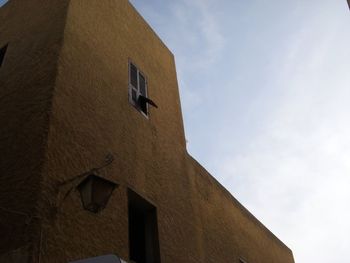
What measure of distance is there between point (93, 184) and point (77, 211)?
76 centimetres

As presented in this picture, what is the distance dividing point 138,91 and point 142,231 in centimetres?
275

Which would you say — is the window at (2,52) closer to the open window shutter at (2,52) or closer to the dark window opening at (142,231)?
the open window shutter at (2,52)

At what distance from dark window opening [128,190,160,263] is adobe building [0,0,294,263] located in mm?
18

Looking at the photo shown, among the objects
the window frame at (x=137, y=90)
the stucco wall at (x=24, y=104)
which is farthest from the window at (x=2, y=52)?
the window frame at (x=137, y=90)

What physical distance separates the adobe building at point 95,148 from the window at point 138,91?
0.03 m

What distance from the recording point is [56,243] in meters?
4.95

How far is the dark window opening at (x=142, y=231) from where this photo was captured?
23.0 feet

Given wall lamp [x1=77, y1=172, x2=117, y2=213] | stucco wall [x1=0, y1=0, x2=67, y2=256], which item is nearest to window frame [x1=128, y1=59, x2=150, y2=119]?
stucco wall [x1=0, y1=0, x2=67, y2=256]

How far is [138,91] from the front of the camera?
8664mm

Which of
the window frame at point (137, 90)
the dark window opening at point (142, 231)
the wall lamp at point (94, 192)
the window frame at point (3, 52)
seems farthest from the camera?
the window frame at point (137, 90)

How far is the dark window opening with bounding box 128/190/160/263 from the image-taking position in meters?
7.01

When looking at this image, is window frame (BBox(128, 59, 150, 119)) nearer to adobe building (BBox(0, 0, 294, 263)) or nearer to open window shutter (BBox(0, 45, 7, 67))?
adobe building (BBox(0, 0, 294, 263))

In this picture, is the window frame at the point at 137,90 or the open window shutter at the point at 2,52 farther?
the window frame at the point at 137,90

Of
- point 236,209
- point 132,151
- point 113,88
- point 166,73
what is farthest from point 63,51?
point 236,209
